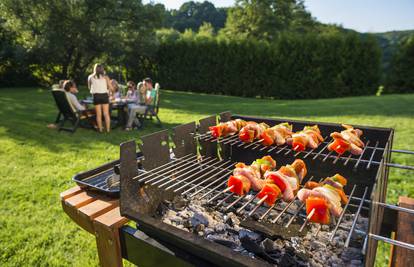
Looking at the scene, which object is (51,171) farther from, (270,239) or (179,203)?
(270,239)

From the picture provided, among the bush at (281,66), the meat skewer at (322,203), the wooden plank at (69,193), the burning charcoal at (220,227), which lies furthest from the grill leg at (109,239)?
the bush at (281,66)

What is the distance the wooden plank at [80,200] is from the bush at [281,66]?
1554cm

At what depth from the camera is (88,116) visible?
290 inches

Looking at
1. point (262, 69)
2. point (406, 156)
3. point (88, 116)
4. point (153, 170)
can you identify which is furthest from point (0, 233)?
point (262, 69)

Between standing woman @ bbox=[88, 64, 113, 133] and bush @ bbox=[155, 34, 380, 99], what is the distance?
456 inches

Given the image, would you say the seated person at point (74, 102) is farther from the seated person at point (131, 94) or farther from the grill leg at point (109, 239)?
the grill leg at point (109, 239)

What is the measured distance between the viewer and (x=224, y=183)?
1841mm

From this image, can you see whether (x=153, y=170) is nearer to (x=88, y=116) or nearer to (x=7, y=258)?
(x=7, y=258)

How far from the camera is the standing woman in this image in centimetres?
680

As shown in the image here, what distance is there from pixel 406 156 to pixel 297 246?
13.3 feet

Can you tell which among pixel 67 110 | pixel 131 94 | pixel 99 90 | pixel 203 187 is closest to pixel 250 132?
pixel 203 187

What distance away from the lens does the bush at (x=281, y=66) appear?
15000 millimetres

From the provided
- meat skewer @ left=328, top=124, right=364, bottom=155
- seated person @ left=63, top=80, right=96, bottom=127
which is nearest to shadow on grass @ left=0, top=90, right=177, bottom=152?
seated person @ left=63, top=80, right=96, bottom=127

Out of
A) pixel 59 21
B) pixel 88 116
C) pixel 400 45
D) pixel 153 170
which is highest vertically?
pixel 59 21
